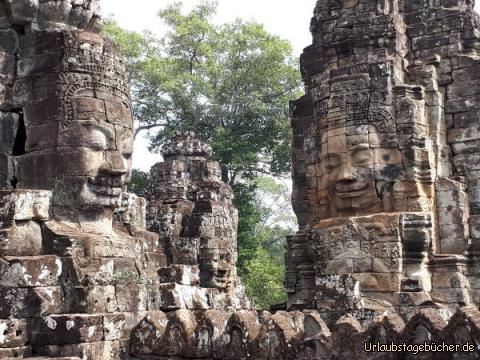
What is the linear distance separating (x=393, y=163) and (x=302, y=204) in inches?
112

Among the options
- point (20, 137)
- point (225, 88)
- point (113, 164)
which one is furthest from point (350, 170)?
point (225, 88)

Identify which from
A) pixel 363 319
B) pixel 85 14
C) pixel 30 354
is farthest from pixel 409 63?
pixel 30 354

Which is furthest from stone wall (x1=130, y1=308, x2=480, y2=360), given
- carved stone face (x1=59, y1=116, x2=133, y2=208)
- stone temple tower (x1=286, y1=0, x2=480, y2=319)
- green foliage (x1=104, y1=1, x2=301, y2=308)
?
green foliage (x1=104, y1=1, x2=301, y2=308)

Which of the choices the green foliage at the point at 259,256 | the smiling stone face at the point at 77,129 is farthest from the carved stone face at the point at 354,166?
the green foliage at the point at 259,256

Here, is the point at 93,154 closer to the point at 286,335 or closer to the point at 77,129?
the point at 77,129

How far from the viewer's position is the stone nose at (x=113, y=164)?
23.3 feet

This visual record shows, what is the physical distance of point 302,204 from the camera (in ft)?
41.4

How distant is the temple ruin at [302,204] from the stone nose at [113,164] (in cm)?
1

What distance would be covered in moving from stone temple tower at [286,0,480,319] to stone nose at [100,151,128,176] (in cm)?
338

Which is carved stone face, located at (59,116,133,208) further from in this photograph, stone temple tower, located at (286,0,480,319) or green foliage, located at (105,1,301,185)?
green foliage, located at (105,1,301,185)

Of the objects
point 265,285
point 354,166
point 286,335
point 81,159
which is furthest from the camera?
point 265,285

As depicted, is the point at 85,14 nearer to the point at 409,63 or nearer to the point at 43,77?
Result: the point at 43,77

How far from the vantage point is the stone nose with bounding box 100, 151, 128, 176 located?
7.10m

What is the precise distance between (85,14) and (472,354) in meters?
5.38
